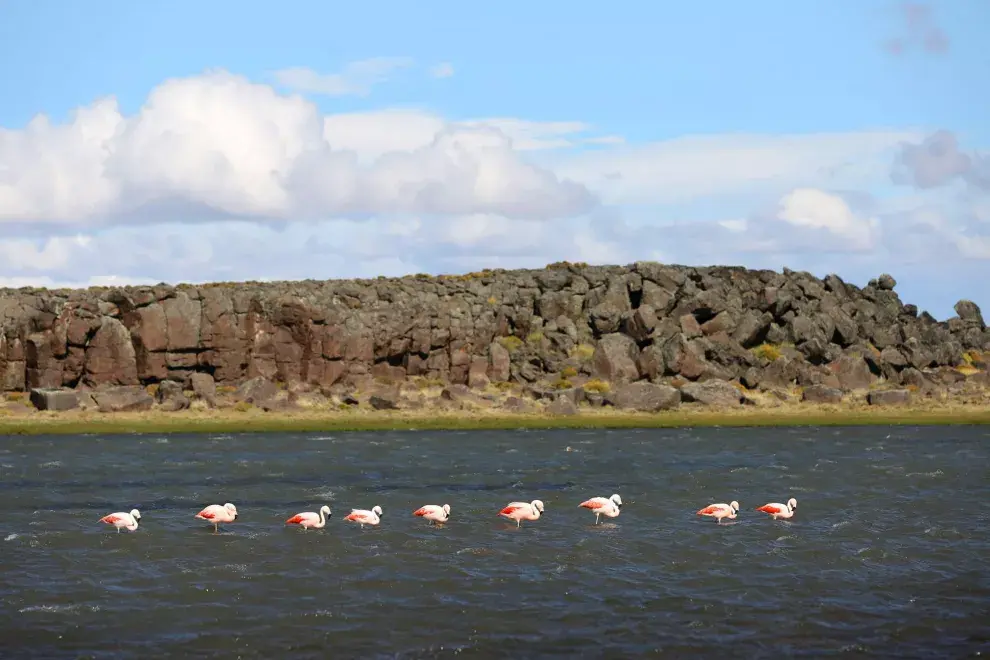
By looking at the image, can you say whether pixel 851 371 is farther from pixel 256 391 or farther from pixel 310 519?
pixel 310 519

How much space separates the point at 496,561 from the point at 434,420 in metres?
39.7

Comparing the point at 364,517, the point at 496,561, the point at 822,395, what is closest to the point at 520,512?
the point at 364,517

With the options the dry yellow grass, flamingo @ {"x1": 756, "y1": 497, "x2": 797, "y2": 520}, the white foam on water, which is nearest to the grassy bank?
the dry yellow grass

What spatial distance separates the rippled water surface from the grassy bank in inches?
547

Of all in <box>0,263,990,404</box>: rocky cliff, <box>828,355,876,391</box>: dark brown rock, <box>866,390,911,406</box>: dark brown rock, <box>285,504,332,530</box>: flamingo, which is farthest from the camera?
<box>828,355,876,391</box>: dark brown rock

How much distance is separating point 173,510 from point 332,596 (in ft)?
45.6

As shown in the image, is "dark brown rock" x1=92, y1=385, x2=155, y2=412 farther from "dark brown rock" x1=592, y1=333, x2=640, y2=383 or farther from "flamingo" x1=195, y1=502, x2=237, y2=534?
"flamingo" x1=195, y1=502, x2=237, y2=534

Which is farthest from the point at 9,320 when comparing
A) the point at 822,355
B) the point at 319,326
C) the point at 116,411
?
the point at 822,355

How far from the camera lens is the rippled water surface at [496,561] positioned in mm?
20398

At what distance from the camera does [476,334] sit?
281 feet

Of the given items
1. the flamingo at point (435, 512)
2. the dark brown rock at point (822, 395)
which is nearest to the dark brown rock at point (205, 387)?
the dark brown rock at point (822, 395)

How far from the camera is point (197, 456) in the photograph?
52.1 m

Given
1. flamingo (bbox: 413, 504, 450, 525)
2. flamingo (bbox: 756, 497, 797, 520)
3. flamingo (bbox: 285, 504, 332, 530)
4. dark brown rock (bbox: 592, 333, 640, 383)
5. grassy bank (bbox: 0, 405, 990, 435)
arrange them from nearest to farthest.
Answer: flamingo (bbox: 285, 504, 332, 530), flamingo (bbox: 413, 504, 450, 525), flamingo (bbox: 756, 497, 797, 520), grassy bank (bbox: 0, 405, 990, 435), dark brown rock (bbox: 592, 333, 640, 383)

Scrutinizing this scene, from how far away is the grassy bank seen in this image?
211 feet
